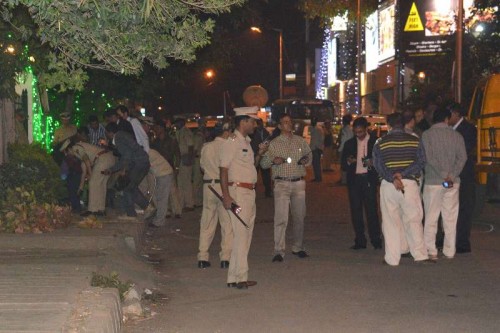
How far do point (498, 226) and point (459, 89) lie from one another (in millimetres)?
9457

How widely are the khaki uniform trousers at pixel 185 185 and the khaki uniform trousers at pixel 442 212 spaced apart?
805cm

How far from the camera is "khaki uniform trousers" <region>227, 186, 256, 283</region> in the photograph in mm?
10680

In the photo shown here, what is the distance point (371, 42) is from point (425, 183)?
161 ft

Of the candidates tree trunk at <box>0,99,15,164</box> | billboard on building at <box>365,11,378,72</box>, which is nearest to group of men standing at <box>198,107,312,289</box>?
tree trunk at <box>0,99,15,164</box>

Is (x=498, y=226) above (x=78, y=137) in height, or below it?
below

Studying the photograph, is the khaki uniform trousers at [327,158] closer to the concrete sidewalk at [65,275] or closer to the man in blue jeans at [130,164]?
the man in blue jeans at [130,164]

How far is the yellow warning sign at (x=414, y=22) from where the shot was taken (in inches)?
1626

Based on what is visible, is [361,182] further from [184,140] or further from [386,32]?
[386,32]

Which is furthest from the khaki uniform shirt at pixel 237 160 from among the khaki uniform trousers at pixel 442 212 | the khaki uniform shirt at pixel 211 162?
the khaki uniform trousers at pixel 442 212

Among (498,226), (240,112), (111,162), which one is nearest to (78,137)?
(111,162)

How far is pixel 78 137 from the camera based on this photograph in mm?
16234


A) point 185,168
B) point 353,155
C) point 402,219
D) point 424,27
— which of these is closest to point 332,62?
point 424,27

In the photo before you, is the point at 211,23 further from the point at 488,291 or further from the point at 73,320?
the point at 488,291

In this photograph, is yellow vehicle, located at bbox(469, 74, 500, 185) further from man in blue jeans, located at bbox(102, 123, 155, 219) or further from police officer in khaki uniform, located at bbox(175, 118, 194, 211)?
man in blue jeans, located at bbox(102, 123, 155, 219)
